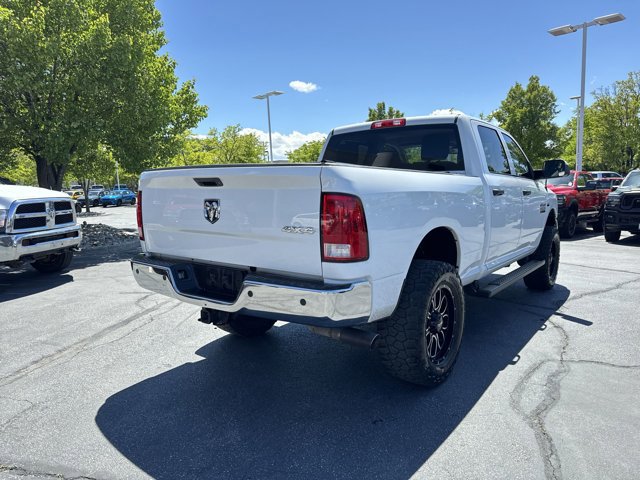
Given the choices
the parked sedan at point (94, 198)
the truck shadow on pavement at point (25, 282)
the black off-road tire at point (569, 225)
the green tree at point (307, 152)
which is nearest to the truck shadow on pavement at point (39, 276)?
the truck shadow on pavement at point (25, 282)

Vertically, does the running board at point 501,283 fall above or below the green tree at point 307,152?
below

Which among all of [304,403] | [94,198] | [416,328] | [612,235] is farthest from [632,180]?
[94,198]

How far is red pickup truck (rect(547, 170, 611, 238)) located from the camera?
11.4m

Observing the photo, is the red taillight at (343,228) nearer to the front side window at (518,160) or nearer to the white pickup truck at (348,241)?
the white pickup truck at (348,241)

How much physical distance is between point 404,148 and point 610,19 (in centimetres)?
1608

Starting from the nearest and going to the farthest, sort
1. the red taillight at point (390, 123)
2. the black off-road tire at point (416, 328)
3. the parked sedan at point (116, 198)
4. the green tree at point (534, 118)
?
the black off-road tire at point (416, 328) → the red taillight at point (390, 123) → the green tree at point (534, 118) → the parked sedan at point (116, 198)

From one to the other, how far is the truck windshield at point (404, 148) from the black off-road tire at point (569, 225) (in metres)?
9.20

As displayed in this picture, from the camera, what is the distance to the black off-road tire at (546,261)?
5.64m

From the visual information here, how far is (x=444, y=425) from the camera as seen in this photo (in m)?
2.69

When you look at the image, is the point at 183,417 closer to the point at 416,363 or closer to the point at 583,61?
the point at 416,363

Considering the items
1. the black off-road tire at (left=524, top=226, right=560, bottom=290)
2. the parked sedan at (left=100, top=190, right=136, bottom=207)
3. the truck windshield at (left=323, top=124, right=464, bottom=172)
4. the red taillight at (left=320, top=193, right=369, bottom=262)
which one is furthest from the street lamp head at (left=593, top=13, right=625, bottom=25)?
the parked sedan at (left=100, top=190, right=136, bottom=207)

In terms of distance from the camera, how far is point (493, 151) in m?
4.43

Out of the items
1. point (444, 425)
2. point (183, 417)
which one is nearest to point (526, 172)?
point (444, 425)

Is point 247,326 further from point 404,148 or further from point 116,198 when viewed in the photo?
point 116,198
